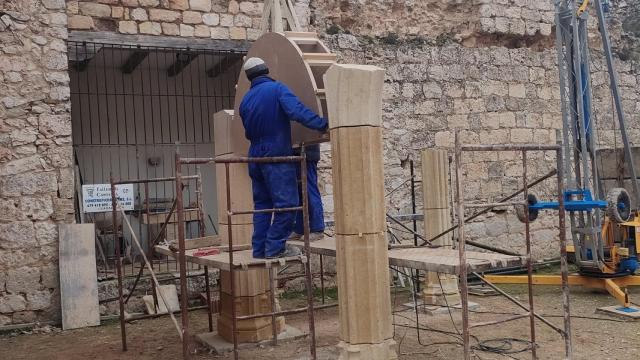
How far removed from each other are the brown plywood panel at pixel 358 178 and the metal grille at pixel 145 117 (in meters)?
5.56

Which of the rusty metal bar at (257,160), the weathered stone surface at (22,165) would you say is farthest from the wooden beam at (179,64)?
the rusty metal bar at (257,160)

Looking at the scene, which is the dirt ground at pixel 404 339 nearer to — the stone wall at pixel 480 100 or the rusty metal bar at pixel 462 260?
the rusty metal bar at pixel 462 260

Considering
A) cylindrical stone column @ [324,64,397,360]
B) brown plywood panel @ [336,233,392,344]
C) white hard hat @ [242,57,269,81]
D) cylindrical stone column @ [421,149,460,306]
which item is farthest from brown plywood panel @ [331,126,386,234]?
cylindrical stone column @ [421,149,460,306]

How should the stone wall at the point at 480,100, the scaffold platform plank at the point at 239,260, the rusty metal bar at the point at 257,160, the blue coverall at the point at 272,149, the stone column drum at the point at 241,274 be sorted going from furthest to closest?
1. the stone wall at the point at 480,100
2. the stone column drum at the point at 241,274
3. the blue coverall at the point at 272,149
4. the scaffold platform plank at the point at 239,260
5. the rusty metal bar at the point at 257,160

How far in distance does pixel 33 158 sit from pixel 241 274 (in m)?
2.97

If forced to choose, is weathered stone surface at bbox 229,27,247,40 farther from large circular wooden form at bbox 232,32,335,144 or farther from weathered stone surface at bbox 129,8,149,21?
large circular wooden form at bbox 232,32,335,144

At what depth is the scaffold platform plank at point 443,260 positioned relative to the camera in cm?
461

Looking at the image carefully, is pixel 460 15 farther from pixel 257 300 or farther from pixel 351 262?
pixel 351 262

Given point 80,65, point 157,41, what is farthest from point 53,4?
point 80,65

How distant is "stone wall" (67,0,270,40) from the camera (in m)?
7.97

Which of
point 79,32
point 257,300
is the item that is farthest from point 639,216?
point 79,32

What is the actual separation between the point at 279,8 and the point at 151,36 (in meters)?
2.17

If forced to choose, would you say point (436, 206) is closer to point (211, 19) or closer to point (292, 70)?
point (292, 70)

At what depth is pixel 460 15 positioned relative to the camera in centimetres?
1033
